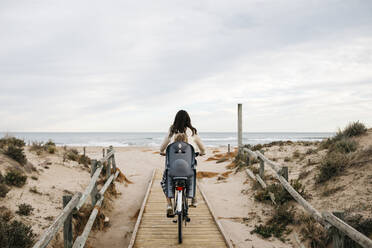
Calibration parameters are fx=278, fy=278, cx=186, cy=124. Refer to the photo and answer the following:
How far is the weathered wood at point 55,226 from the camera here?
331 cm

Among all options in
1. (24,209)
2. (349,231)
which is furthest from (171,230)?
(349,231)

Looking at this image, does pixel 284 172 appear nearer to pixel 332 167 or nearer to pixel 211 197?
pixel 332 167

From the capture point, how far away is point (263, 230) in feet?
21.5

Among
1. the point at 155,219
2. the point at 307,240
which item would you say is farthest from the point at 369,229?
the point at 155,219

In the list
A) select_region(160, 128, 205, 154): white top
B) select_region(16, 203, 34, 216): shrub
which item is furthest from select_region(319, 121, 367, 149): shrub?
select_region(16, 203, 34, 216): shrub

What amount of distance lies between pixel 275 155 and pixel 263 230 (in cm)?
675

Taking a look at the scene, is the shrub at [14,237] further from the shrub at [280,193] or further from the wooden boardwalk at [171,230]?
the shrub at [280,193]

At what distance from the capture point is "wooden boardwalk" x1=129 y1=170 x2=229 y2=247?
5.47 m

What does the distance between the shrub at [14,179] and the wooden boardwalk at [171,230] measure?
336cm

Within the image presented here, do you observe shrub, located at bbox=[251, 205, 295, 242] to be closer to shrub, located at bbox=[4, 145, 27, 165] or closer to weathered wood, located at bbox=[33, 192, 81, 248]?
weathered wood, located at bbox=[33, 192, 81, 248]

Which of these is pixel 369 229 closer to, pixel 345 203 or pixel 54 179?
pixel 345 203

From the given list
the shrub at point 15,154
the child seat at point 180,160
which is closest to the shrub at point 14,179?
the shrub at point 15,154

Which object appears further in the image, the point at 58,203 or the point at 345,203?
the point at 58,203

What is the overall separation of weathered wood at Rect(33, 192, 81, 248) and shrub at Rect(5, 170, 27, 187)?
3.50 m
